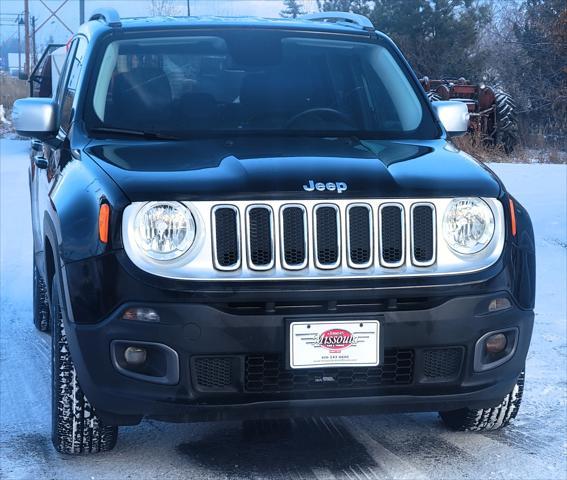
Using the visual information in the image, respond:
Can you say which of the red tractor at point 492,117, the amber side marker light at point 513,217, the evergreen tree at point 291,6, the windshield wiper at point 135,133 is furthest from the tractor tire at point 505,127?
the evergreen tree at point 291,6

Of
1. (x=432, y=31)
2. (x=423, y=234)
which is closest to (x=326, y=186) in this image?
(x=423, y=234)

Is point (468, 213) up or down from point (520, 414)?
up

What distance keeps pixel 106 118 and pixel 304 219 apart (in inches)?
56.2

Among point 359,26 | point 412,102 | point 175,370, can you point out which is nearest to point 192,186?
point 175,370

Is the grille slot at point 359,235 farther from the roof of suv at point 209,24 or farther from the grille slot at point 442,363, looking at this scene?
the roof of suv at point 209,24

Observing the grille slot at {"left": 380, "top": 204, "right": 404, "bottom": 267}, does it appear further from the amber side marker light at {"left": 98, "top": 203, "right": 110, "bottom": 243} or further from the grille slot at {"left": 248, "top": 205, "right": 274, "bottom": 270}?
the amber side marker light at {"left": 98, "top": 203, "right": 110, "bottom": 243}

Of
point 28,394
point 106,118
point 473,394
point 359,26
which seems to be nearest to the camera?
point 473,394

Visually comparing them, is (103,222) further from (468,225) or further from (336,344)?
(468,225)

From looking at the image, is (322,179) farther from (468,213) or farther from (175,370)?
(175,370)

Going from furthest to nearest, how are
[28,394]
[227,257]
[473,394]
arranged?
[28,394] → [473,394] → [227,257]

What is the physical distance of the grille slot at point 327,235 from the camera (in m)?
3.61

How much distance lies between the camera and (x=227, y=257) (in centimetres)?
357

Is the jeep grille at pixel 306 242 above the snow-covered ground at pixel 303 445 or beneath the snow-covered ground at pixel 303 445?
above

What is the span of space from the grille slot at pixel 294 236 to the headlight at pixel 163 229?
0.31m
